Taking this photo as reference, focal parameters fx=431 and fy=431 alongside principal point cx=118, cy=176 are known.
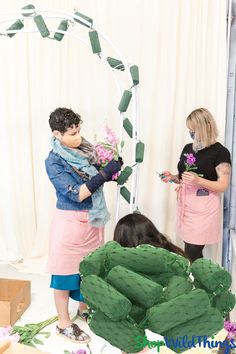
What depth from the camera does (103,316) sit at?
595 mm

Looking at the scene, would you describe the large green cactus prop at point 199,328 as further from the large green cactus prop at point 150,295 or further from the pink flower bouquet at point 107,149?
the pink flower bouquet at point 107,149

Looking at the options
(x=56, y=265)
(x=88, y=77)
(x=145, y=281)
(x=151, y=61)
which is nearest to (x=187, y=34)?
(x=151, y=61)

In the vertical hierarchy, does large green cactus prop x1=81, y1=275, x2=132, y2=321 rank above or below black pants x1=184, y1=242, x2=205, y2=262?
above

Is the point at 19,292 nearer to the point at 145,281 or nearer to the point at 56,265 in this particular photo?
the point at 56,265

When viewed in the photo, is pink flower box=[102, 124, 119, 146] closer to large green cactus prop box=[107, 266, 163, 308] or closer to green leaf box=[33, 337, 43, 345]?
green leaf box=[33, 337, 43, 345]

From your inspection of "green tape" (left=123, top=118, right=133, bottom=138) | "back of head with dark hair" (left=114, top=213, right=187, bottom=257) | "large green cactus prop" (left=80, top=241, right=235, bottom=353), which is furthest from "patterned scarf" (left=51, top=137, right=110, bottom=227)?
"large green cactus prop" (left=80, top=241, right=235, bottom=353)

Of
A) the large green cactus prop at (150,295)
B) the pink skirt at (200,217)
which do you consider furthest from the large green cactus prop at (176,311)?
the pink skirt at (200,217)

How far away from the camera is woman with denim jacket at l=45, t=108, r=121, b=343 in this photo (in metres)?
2.01

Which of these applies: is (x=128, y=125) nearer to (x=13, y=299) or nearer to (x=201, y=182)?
(x=201, y=182)

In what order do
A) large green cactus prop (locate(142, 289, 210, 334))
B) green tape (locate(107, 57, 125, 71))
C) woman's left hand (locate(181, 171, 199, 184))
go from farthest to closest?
woman's left hand (locate(181, 171, 199, 184)) → green tape (locate(107, 57, 125, 71)) → large green cactus prop (locate(142, 289, 210, 334))

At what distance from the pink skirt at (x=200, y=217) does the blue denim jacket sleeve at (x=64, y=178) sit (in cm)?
77

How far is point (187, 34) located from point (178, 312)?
7.72ft

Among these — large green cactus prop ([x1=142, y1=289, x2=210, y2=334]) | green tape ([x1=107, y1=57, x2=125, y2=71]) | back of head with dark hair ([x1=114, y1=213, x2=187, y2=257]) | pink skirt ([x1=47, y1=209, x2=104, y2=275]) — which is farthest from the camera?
green tape ([x1=107, y1=57, x2=125, y2=71])

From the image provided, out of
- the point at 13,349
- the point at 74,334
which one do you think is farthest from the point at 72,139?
the point at 13,349
